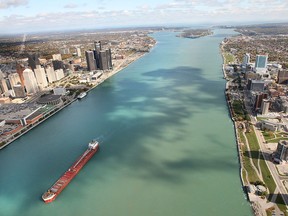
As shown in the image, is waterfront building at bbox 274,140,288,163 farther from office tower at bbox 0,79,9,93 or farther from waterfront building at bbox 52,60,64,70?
waterfront building at bbox 52,60,64,70

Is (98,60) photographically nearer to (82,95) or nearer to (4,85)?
(82,95)

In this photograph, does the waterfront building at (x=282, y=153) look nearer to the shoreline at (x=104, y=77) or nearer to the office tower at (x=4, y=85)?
the shoreline at (x=104, y=77)

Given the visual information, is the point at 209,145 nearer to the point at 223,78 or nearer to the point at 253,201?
the point at 253,201

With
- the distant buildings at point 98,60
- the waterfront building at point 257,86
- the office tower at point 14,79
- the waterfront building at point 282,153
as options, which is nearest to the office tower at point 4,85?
the office tower at point 14,79

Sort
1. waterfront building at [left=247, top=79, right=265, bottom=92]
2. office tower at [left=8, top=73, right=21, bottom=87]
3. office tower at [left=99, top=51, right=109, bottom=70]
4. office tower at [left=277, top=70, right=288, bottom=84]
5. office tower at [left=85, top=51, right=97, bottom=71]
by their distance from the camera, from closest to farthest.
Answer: waterfront building at [left=247, top=79, right=265, bottom=92] < office tower at [left=277, top=70, right=288, bottom=84] < office tower at [left=8, top=73, right=21, bottom=87] < office tower at [left=85, top=51, right=97, bottom=71] < office tower at [left=99, top=51, right=109, bottom=70]

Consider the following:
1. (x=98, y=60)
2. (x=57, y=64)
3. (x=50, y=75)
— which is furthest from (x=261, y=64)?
(x=57, y=64)

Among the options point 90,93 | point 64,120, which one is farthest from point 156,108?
point 90,93

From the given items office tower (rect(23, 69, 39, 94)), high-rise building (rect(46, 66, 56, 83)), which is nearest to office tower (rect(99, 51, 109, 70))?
high-rise building (rect(46, 66, 56, 83))
